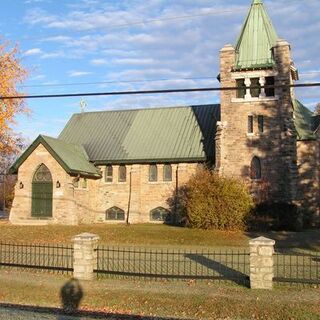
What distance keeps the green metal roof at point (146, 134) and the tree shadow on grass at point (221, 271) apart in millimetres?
17098

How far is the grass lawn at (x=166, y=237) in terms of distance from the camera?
2327 cm

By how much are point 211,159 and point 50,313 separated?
2471 cm

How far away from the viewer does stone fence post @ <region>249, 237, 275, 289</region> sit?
12.1 metres

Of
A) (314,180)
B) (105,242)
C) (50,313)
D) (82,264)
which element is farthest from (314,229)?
(50,313)

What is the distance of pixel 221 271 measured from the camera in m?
14.8

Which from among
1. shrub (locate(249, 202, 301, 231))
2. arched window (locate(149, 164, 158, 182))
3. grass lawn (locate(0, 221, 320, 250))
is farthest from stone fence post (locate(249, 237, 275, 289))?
arched window (locate(149, 164, 158, 182))

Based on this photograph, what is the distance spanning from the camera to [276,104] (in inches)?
1260

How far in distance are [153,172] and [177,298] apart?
2538 cm

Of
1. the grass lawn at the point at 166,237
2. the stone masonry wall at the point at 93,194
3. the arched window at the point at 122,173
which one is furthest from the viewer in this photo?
the arched window at the point at 122,173

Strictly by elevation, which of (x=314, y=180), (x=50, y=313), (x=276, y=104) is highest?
(x=276, y=104)

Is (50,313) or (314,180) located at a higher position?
(314,180)

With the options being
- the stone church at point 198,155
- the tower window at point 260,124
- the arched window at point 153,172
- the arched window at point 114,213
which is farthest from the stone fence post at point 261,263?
the arched window at point 114,213

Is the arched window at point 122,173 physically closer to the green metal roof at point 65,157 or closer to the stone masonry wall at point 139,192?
the stone masonry wall at point 139,192

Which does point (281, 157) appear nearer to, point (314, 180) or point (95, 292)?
point (314, 180)
